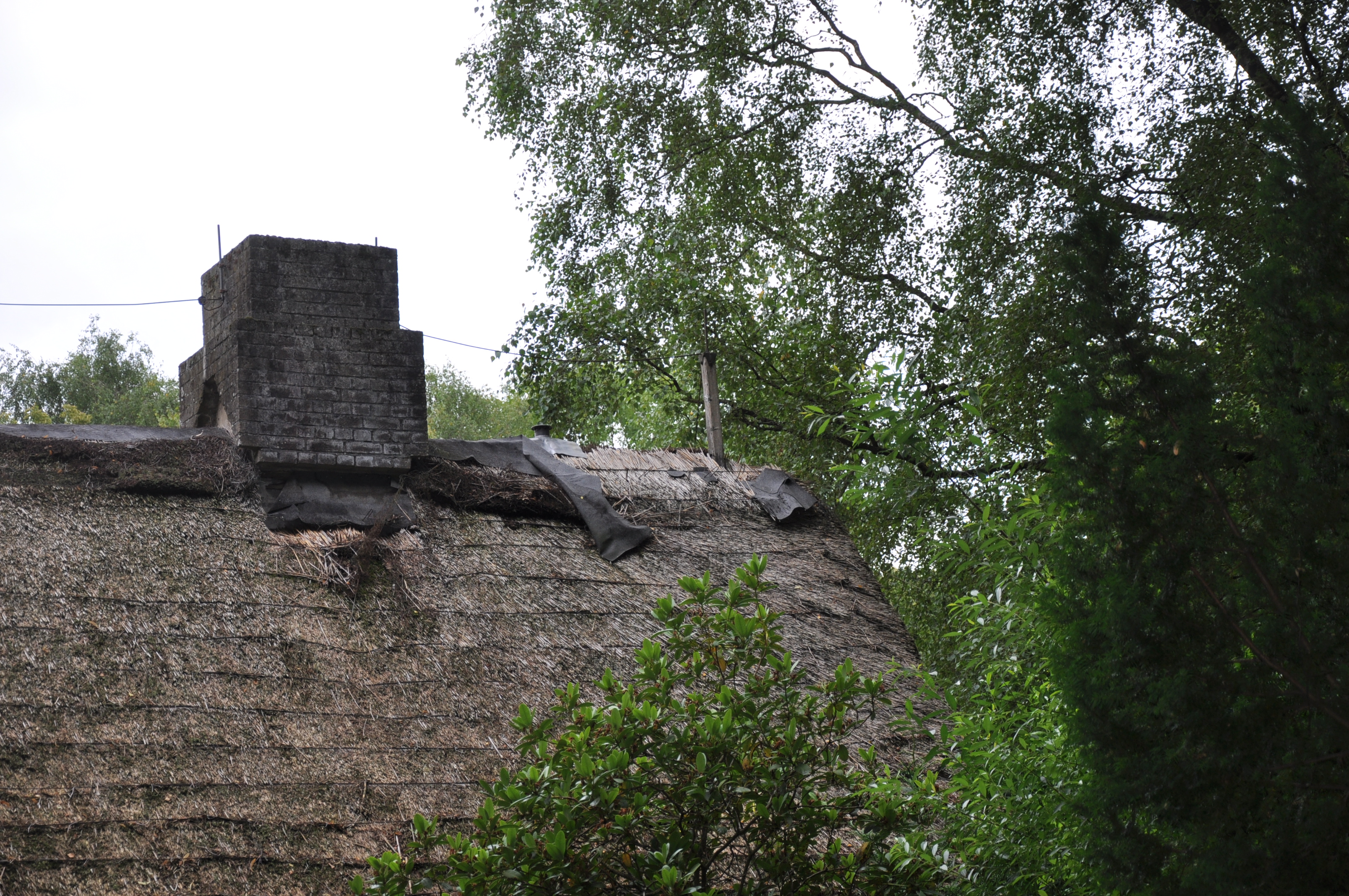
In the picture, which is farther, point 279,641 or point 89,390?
point 89,390

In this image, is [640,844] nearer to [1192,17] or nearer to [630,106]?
[1192,17]

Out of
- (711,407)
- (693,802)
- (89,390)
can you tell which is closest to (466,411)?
(89,390)

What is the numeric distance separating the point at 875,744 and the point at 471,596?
1.92 m

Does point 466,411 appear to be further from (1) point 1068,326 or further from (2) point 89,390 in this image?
(1) point 1068,326

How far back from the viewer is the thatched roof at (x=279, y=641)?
11.3 ft

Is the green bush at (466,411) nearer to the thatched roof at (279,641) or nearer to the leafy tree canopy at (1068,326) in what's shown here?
the leafy tree canopy at (1068,326)

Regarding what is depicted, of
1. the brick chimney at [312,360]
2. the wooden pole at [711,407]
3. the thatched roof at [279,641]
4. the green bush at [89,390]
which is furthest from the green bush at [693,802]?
the green bush at [89,390]

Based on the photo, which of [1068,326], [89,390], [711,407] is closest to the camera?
[1068,326]

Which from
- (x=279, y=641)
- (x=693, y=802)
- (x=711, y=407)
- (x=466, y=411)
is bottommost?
(x=693, y=802)

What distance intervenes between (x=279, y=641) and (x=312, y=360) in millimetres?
2000

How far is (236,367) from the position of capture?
5836 millimetres

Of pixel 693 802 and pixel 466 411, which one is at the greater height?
pixel 466 411

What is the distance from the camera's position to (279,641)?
448cm

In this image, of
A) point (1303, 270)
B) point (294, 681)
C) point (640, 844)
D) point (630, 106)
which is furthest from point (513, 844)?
point (630, 106)
